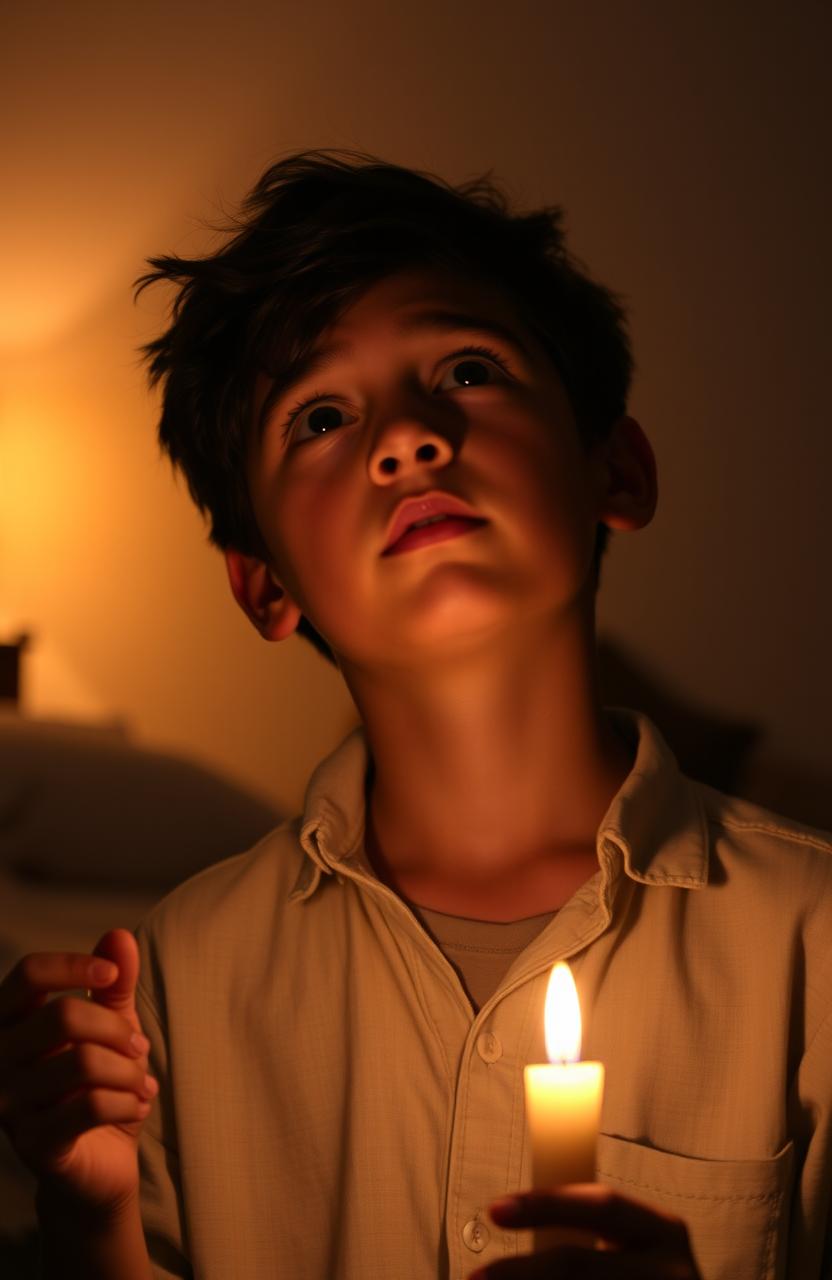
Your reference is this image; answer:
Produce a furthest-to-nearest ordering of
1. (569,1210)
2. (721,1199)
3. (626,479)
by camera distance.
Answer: (626,479) < (721,1199) < (569,1210)

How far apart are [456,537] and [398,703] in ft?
0.60

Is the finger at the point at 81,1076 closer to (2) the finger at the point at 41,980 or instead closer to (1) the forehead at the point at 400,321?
(2) the finger at the point at 41,980

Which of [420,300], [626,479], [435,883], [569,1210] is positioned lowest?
[569,1210]

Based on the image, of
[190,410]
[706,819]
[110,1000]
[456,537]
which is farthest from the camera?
[190,410]

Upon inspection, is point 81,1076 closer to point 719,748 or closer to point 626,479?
point 626,479

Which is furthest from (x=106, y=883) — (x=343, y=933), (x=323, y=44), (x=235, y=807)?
(x=323, y=44)

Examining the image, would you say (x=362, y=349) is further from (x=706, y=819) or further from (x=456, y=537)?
(x=706, y=819)

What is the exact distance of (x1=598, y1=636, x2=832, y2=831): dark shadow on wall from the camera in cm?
127

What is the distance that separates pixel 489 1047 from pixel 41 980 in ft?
1.04

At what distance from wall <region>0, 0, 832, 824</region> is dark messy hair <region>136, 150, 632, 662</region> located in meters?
0.12

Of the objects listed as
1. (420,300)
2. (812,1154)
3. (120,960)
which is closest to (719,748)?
(812,1154)

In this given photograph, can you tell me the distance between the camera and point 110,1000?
0.75m

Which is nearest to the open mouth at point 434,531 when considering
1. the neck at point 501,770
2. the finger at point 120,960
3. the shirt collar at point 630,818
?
the neck at point 501,770

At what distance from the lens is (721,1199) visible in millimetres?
855
